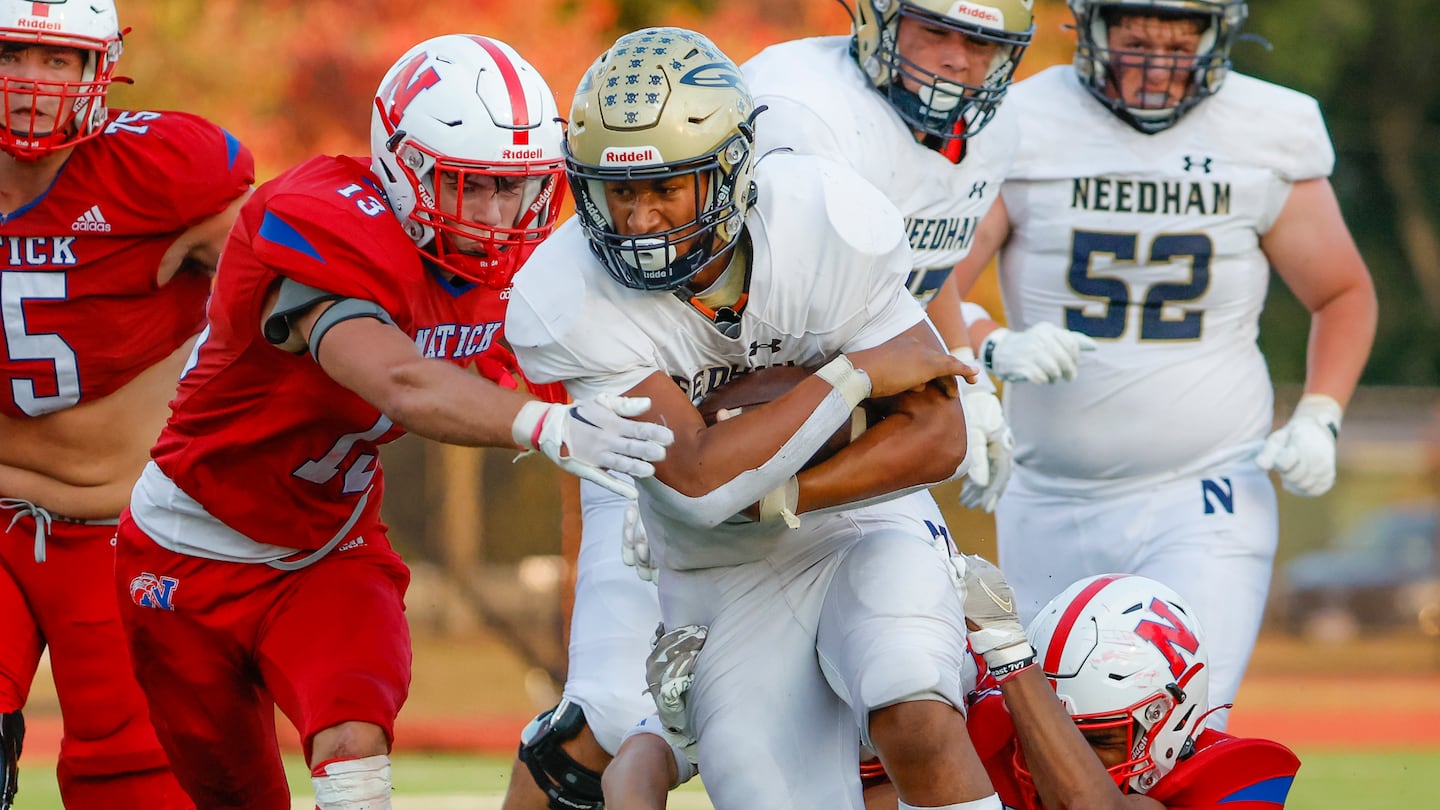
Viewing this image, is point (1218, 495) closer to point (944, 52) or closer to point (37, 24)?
point (944, 52)

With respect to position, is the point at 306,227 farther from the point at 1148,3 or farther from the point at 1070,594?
the point at 1148,3

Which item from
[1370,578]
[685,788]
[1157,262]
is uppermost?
[1157,262]

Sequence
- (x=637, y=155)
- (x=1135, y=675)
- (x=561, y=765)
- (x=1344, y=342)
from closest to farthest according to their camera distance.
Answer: (x=637, y=155) → (x=1135, y=675) → (x=561, y=765) → (x=1344, y=342)

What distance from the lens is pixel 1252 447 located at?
499 centimetres

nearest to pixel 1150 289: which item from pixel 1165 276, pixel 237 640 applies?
pixel 1165 276

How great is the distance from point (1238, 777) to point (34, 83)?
3019 mm

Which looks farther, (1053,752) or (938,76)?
(938,76)

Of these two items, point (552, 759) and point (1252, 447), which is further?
point (1252, 447)

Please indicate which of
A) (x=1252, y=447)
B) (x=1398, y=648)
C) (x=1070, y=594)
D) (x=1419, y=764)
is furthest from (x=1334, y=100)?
(x=1070, y=594)

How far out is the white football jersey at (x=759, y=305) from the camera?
11.0ft

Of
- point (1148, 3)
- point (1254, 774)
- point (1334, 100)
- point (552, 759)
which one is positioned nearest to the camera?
point (1254, 774)

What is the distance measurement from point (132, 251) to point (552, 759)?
158 cm

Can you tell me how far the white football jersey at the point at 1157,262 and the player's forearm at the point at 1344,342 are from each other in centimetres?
17

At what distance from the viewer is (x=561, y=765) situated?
4.32m
